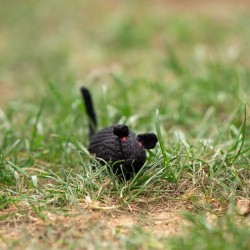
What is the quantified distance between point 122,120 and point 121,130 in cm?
91

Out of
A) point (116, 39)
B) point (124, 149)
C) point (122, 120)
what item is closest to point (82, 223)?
point (124, 149)

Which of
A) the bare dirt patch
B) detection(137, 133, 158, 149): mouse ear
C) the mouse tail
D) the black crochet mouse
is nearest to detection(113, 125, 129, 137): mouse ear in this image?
the black crochet mouse

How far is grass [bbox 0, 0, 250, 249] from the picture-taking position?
207 centimetres

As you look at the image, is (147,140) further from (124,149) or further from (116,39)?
(116,39)

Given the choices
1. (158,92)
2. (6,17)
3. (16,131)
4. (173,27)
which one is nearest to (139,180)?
(16,131)

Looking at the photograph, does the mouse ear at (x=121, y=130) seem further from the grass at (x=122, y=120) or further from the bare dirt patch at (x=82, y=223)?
the bare dirt patch at (x=82, y=223)

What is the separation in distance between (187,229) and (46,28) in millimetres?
4306

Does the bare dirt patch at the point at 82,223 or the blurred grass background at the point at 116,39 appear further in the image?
the blurred grass background at the point at 116,39

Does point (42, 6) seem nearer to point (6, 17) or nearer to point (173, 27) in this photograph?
point (6, 17)

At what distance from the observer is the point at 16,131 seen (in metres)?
3.16

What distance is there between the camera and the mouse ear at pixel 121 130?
7.54ft

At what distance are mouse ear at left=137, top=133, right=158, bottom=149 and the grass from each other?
55mm

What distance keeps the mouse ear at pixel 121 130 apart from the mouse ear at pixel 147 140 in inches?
4.0

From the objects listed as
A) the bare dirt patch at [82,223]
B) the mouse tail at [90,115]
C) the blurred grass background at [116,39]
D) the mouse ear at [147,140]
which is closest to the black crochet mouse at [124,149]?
the mouse ear at [147,140]
